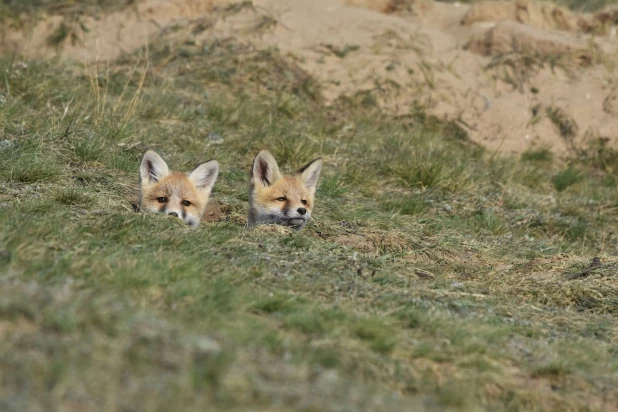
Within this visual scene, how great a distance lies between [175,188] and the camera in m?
7.18

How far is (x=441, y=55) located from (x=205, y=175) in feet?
17.2

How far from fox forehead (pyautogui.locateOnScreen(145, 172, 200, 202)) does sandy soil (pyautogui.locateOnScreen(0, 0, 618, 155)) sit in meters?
3.92

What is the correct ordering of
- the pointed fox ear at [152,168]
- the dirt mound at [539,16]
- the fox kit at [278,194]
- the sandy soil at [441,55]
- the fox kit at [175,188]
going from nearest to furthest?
the fox kit at [175,188] → the fox kit at [278,194] → the pointed fox ear at [152,168] → the sandy soil at [441,55] → the dirt mound at [539,16]

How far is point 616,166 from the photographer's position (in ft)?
34.7

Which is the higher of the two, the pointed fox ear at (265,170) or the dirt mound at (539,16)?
the dirt mound at (539,16)

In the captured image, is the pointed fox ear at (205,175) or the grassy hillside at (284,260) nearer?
the grassy hillside at (284,260)

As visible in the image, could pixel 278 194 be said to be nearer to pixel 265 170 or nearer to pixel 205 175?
pixel 265 170

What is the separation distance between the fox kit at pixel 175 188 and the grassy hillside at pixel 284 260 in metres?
0.24

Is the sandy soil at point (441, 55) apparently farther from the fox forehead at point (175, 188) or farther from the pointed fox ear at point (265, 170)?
the fox forehead at point (175, 188)

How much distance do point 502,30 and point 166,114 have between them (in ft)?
16.5

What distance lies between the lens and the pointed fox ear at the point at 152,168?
7254 mm

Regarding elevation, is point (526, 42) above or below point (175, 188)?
above

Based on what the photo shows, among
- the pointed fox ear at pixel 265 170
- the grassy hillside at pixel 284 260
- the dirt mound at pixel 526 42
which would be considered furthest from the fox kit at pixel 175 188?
the dirt mound at pixel 526 42

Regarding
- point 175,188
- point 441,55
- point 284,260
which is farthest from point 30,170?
point 441,55
